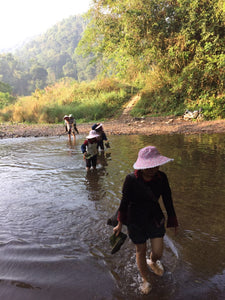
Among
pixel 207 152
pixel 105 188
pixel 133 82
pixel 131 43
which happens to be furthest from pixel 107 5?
pixel 105 188

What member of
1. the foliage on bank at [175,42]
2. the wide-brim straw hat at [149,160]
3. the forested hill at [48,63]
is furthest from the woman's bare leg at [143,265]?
the forested hill at [48,63]

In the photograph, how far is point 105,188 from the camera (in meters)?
5.12

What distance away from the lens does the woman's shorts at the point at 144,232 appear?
2295 mm

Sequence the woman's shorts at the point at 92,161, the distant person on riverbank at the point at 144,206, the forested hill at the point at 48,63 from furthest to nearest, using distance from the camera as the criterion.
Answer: the forested hill at the point at 48,63 → the woman's shorts at the point at 92,161 → the distant person on riverbank at the point at 144,206

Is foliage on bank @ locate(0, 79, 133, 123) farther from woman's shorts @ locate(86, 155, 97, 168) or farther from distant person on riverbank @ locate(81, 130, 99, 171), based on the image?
distant person on riverbank @ locate(81, 130, 99, 171)

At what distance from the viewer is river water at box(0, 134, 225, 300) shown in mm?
2357

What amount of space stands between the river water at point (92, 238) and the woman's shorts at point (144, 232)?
525 mm

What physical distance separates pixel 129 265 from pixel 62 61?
11570cm

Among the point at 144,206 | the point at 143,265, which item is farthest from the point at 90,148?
the point at 143,265

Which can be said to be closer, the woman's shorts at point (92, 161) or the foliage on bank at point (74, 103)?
the woman's shorts at point (92, 161)

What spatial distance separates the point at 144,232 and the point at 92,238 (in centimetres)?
120

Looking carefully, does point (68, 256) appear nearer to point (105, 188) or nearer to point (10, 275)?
point (10, 275)

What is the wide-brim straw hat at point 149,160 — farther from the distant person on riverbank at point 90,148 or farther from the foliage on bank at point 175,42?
the foliage on bank at point 175,42

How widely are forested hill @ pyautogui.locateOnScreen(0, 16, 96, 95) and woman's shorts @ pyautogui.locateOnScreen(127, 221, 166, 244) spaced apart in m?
57.4
